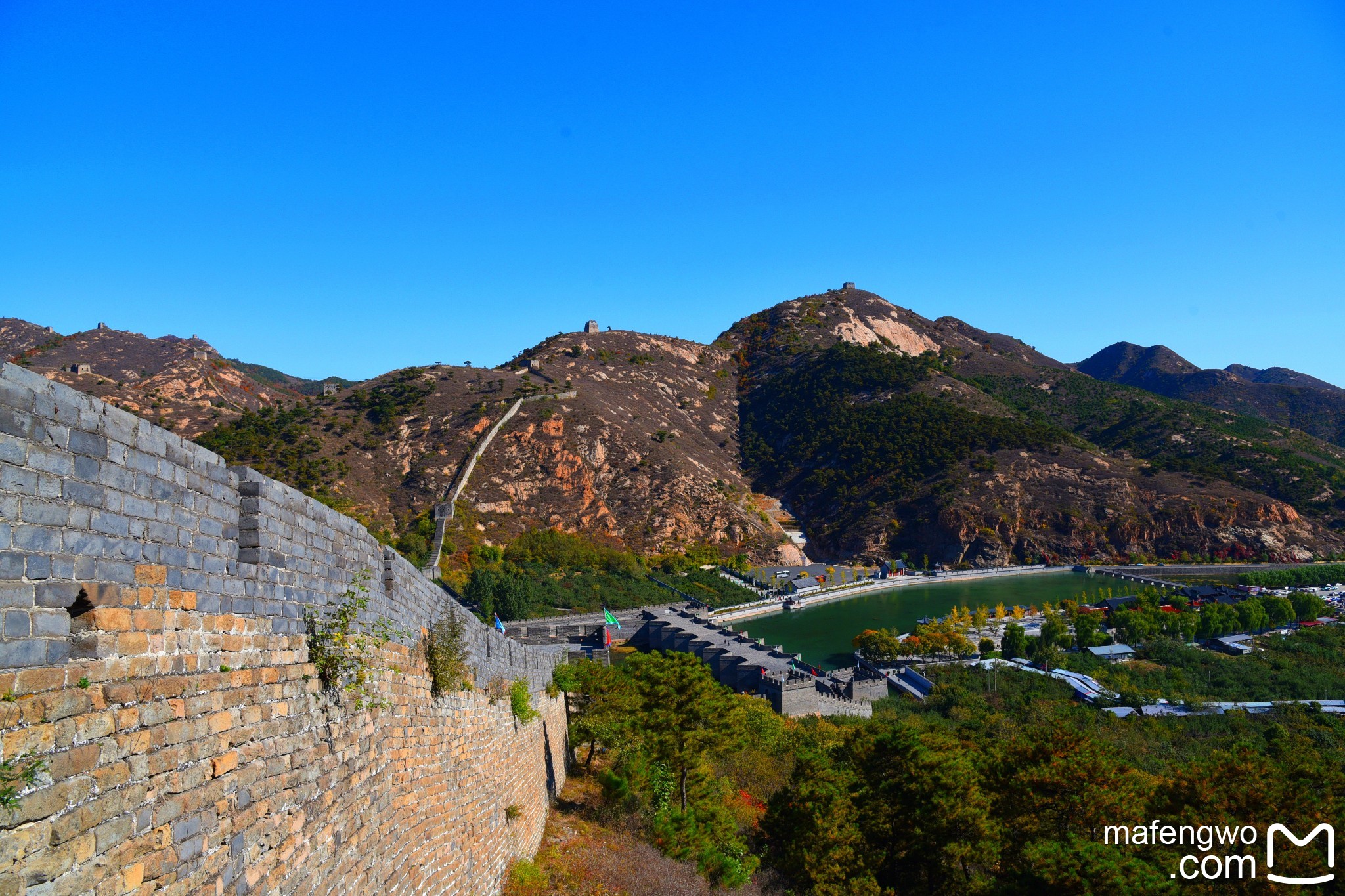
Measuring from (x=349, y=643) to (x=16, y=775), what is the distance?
116 inches

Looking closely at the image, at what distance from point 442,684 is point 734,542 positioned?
73.3m

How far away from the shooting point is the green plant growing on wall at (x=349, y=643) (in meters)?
5.25

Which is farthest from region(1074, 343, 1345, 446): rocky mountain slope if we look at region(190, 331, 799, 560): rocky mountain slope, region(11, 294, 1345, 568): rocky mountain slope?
region(190, 331, 799, 560): rocky mountain slope

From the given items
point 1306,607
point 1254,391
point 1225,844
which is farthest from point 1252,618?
point 1254,391

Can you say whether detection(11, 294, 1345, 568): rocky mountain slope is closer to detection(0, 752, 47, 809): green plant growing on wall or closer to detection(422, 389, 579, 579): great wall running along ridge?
detection(422, 389, 579, 579): great wall running along ridge

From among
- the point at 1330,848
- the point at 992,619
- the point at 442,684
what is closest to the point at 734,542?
the point at 992,619

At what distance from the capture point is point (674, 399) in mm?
117125

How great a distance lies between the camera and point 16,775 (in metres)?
2.71

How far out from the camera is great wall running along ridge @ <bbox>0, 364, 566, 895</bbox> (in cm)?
291

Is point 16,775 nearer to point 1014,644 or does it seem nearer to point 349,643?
point 349,643

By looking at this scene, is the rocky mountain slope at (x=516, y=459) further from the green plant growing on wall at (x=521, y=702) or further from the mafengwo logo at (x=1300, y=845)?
the mafengwo logo at (x=1300, y=845)

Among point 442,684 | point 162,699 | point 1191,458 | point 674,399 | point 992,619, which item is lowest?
point 992,619

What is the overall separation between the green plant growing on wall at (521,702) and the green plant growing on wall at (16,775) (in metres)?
9.89

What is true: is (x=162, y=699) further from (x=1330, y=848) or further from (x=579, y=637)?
(x=579, y=637)
